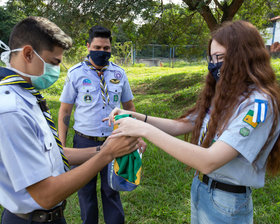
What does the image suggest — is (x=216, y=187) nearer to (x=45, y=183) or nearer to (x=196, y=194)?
(x=196, y=194)

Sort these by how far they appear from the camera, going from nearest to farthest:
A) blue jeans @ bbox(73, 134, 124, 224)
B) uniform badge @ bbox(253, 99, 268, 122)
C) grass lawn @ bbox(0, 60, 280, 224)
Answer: uniform badge @ bbox(253, 99, 268, 122)
blue jeans @ bbox(73, 134, 124, 224)
grass lawn @ bbox(0, 60, 280, 224)

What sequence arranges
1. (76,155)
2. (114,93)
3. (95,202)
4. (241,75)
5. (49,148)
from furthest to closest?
(114,93)
(95,202)
(76,155)
(241,75)
(49,148)

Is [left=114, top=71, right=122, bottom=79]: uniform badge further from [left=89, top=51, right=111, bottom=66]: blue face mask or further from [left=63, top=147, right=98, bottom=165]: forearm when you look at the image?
[left=63, top=147, right=98, bottom=165]: forearm

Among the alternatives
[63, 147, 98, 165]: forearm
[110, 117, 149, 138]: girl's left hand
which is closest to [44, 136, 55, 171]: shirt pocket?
[110, 117, 149, 138]: girl's left hand

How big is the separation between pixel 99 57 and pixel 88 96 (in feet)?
1.60

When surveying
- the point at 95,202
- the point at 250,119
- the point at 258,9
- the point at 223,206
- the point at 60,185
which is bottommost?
the point at 95,202

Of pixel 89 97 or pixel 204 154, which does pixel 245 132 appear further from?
pixel 89 97

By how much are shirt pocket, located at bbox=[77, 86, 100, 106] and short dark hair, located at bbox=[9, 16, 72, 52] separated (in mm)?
1468

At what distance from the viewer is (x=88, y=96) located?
3051mm

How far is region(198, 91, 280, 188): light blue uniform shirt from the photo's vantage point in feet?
4.77

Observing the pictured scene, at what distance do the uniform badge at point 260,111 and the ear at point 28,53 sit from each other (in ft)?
4.32

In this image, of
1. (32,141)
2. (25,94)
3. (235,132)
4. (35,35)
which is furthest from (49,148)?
(235,132)

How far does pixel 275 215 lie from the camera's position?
10.1 feet

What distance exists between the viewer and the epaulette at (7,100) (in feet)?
4.10
